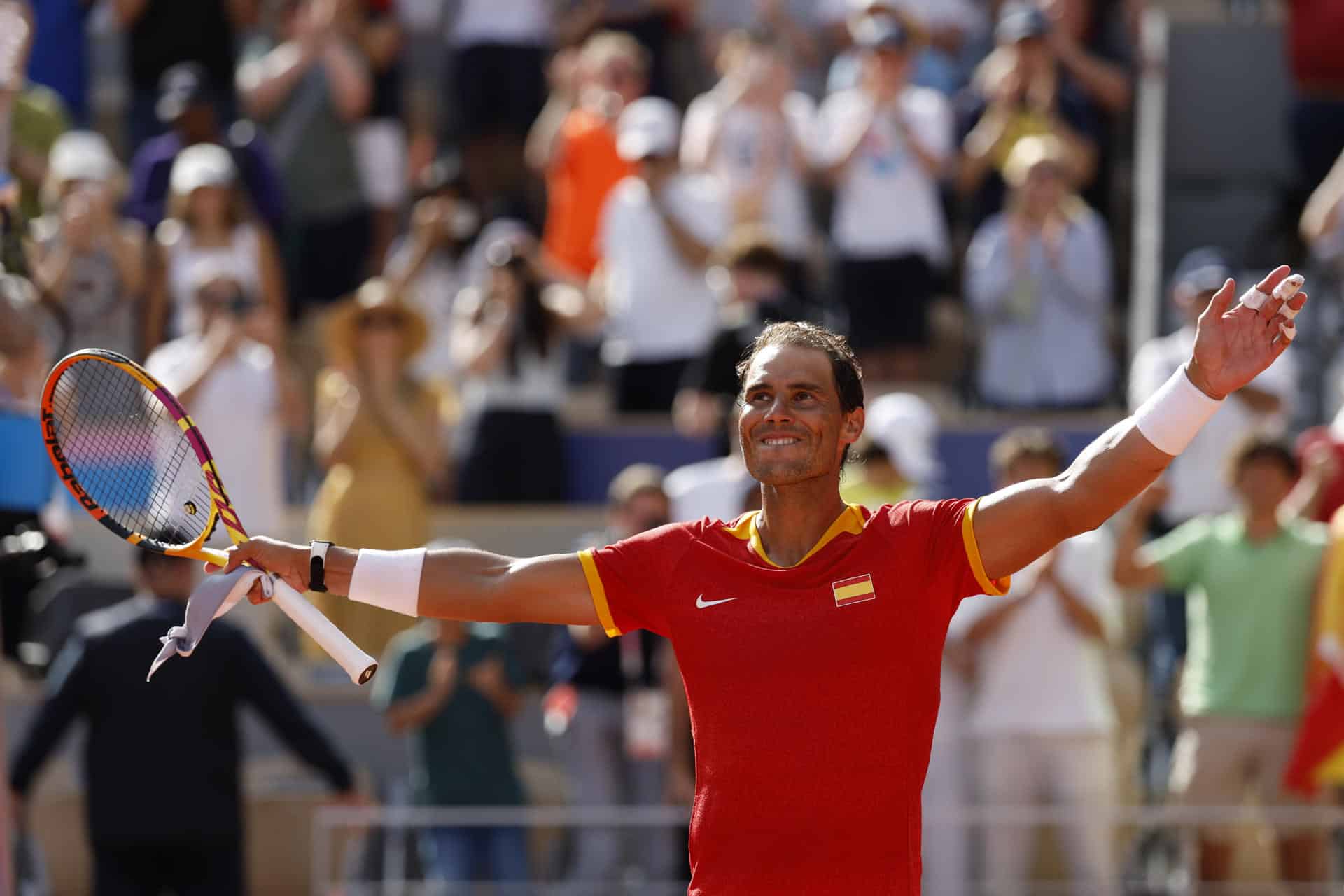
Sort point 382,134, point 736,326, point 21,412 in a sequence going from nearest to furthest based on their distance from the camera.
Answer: point 21,412 → point 736,326 → point 382,134

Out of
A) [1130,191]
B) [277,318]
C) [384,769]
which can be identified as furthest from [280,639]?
[1130,191]

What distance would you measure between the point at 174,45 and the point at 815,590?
9.60 metres

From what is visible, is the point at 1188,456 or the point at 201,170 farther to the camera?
the point at 201,170

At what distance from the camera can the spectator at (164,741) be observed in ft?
27.8

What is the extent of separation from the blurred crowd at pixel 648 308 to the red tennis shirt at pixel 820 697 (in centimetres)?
253

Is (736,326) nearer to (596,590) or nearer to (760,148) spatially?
(760,148)

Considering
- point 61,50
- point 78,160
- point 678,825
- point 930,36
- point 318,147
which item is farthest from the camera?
point 61,50

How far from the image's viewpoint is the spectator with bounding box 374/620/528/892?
9.05 metres

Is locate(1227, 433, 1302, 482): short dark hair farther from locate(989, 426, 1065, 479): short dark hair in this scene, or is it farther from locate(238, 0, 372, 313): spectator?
locate(238, 0, 372, 313): spectator

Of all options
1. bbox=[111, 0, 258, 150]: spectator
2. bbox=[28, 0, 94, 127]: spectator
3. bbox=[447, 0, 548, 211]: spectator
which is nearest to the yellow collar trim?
bbox=[447, 0, 548, 211]: spectator

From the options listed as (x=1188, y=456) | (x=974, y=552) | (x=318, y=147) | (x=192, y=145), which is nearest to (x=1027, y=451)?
(x=1188, y=456)

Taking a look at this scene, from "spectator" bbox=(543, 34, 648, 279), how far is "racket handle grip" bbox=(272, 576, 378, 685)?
24.6ft

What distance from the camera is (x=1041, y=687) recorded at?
895cm

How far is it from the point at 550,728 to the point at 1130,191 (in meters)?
5.74
